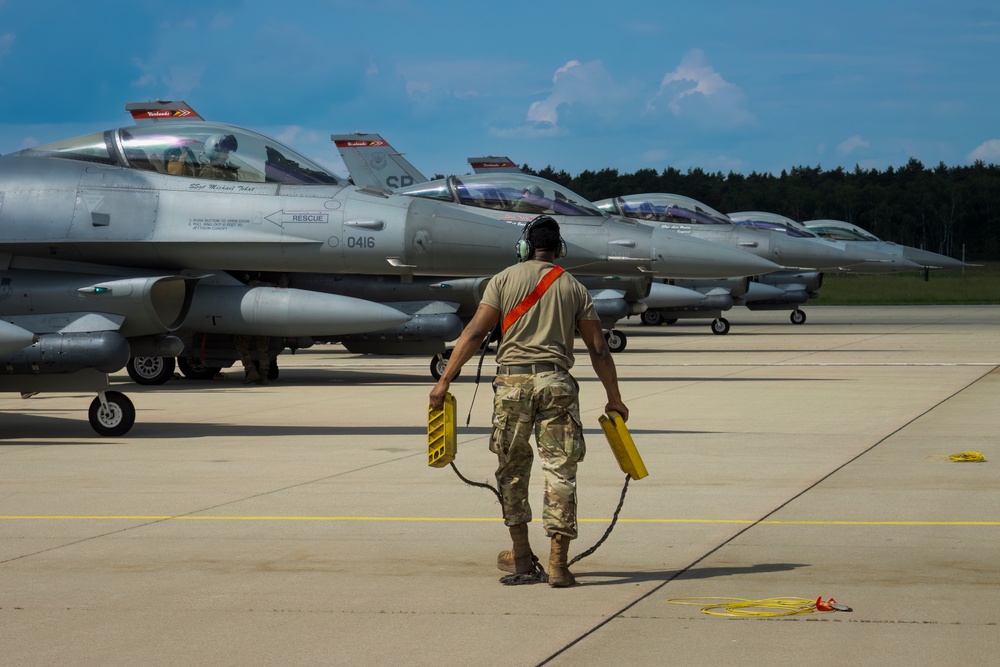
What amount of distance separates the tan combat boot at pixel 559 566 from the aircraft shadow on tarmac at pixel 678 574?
12 centimetres

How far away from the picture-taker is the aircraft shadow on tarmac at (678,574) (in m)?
5.94

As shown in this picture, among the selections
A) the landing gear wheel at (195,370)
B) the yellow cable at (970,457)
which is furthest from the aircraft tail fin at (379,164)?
the yellow cable at (970,457)

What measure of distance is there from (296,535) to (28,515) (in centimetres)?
197

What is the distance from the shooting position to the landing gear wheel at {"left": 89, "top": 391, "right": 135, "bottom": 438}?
12.0 metres

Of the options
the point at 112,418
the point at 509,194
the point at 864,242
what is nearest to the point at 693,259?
the point at 509,194

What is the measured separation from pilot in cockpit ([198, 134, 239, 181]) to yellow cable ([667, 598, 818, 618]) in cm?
920

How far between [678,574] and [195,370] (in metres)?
14.1

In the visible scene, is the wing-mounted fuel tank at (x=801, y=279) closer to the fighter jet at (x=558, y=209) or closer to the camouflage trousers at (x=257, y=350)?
the fighter jet at (x=558, y=209)

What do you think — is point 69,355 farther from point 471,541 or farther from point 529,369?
point 529,369

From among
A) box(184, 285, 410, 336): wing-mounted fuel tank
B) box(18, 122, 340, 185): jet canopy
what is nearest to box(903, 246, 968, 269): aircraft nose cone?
box(184, 285, 410, 336): wing-mounted fuel tank

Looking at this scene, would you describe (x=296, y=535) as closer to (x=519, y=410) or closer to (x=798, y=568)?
(x=519, y=410)

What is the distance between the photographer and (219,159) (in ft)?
44.0

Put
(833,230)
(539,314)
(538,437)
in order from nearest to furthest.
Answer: (538,437) → (539,314) → (833,230)

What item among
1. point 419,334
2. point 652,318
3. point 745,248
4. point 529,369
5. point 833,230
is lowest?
point 652,318
